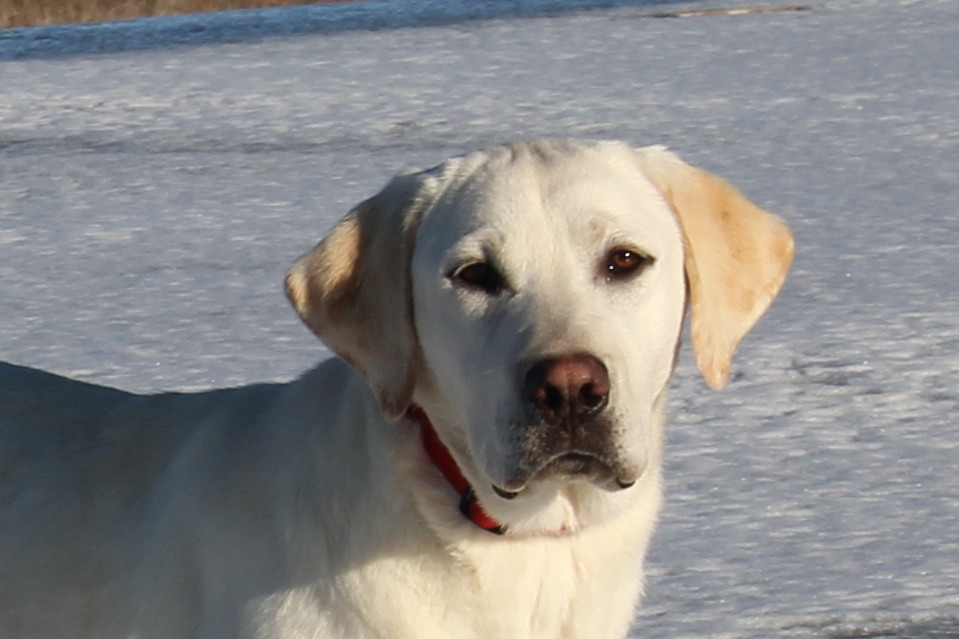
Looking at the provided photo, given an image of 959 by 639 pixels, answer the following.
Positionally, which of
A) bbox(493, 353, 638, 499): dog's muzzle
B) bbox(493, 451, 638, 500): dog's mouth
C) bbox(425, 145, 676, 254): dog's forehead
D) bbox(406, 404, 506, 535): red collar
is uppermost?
bbox(425, 145, 676, 254): dog's forehead

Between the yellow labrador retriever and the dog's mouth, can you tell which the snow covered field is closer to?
the yellow labrador retriever

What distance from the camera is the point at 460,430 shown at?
284 centimetres

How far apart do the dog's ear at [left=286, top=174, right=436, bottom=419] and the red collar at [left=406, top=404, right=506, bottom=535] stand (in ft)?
0.40

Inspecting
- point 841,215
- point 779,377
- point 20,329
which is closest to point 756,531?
point 779,377

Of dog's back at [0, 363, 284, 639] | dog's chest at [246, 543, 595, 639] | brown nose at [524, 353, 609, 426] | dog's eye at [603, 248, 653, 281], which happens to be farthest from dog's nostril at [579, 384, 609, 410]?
dog's back at [0, 363, 284, 639]

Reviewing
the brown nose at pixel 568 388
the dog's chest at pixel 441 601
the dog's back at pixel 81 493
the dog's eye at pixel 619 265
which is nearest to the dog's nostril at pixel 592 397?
the brown nose at pixel 568 388

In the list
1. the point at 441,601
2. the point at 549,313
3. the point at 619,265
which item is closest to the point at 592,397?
the point at 549,313

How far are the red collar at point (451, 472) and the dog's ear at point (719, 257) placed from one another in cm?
46

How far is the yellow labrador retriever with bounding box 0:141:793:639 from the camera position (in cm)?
269

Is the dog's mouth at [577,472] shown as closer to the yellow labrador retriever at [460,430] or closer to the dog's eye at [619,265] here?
the yellow labrador retriever at [460,430]

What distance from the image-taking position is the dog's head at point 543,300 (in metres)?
2.63

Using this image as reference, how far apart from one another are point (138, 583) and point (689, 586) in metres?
1.37

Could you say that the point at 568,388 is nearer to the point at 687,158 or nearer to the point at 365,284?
the point at 365,284

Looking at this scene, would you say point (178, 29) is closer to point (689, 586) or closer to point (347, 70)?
point (347, 70)
